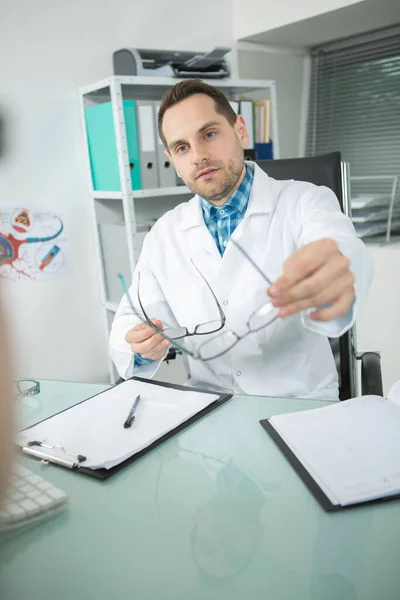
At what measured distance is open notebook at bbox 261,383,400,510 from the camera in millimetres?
709

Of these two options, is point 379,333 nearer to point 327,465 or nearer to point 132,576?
point 327,465

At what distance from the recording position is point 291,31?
2.60 meters

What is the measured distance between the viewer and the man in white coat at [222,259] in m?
1.16

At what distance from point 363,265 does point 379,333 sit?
5.77ft

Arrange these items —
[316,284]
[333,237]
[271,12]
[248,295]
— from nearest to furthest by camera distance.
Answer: [316,284] < [333,237] < [248,295] < [271,12]

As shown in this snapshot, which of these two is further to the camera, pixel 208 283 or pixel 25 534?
pixel 208 283

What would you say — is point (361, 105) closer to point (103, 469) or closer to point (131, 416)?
point (131, 416)

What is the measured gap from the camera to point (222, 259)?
1.20 metres

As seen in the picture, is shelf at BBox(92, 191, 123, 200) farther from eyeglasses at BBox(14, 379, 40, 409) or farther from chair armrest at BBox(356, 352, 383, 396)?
chair armrest at BBox(356, 352, 383, 396)

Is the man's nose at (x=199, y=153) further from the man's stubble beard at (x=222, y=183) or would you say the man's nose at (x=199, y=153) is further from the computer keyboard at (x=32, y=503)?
the computer keyboard at (x=32, y=503)

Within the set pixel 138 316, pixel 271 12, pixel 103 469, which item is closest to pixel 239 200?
pixel 138 316

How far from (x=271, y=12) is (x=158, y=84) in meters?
0.80

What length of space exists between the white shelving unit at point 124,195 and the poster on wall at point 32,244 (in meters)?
0.19

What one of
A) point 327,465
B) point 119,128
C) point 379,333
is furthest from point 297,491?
point 379,333
